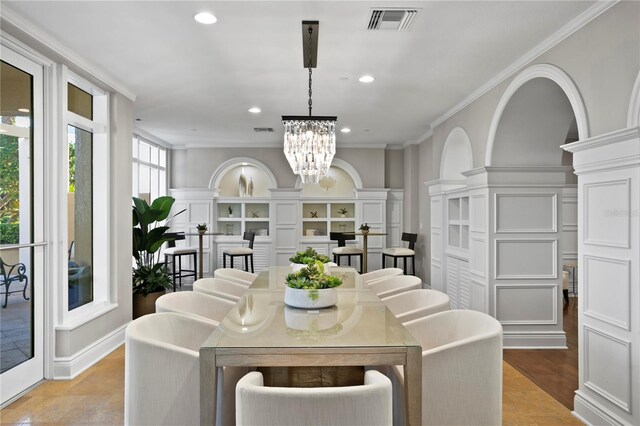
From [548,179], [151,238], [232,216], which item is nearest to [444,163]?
[548,179]

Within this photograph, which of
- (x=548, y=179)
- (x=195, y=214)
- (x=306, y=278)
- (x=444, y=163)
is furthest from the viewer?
(x=195, y=214)

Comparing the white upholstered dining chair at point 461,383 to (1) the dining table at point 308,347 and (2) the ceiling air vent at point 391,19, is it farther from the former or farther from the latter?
(2) the ceiling air vent at point 391,19

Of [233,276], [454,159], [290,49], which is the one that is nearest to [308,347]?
[233,276]

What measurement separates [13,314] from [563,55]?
4.45 m

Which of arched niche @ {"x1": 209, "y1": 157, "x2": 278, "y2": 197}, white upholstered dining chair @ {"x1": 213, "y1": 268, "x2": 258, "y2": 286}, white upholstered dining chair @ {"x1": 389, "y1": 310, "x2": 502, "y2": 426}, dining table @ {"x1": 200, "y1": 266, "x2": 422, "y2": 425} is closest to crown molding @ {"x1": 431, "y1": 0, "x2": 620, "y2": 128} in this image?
white upholstered dining chair @ {"x1": 389, "y1": 310, "x2": 502, "y2": 426}

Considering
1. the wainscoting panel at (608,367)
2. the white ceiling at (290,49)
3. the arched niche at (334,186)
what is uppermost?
the white ceiling at (290,49)

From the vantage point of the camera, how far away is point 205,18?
2.99 metres

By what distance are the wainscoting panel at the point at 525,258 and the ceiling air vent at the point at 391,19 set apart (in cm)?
241

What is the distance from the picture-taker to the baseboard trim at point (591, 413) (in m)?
2.63

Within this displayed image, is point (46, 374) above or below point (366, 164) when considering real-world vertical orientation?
below

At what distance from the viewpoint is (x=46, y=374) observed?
3.52 metres

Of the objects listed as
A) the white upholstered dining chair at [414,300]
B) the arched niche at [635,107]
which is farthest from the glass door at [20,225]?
the arched niche at [635,107]

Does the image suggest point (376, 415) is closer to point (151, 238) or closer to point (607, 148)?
point (607, 148)

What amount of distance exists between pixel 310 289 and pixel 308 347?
72 centimetres
